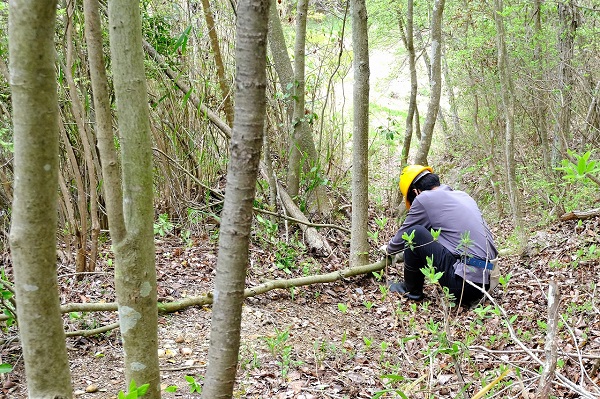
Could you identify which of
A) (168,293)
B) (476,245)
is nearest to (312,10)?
(476,245)

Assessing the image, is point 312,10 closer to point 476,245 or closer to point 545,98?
point 545,98

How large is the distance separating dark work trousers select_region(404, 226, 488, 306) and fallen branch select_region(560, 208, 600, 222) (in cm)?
206

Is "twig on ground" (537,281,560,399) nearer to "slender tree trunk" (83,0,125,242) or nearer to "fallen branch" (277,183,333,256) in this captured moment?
"slender tree trunk" (83,0,125,242)

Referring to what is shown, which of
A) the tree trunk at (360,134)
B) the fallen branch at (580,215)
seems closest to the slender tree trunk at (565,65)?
the fallen branch at (580,215)

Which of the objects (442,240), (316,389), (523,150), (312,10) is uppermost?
(312,10)

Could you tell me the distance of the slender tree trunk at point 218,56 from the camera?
5539mm

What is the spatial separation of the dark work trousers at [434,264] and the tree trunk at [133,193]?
3376mm

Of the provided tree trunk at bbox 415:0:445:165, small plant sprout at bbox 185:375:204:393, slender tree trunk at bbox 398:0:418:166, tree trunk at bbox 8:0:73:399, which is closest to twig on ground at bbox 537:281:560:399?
small plant sprout at bbox 185:375:204:393

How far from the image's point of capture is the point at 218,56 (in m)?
5.66

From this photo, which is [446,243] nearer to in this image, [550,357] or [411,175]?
[411,175]

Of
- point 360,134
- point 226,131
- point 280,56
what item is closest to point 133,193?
point 360,134

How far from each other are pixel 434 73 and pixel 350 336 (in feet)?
13.6

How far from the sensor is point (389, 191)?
27.2 feet

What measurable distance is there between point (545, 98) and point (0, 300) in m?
7.72
